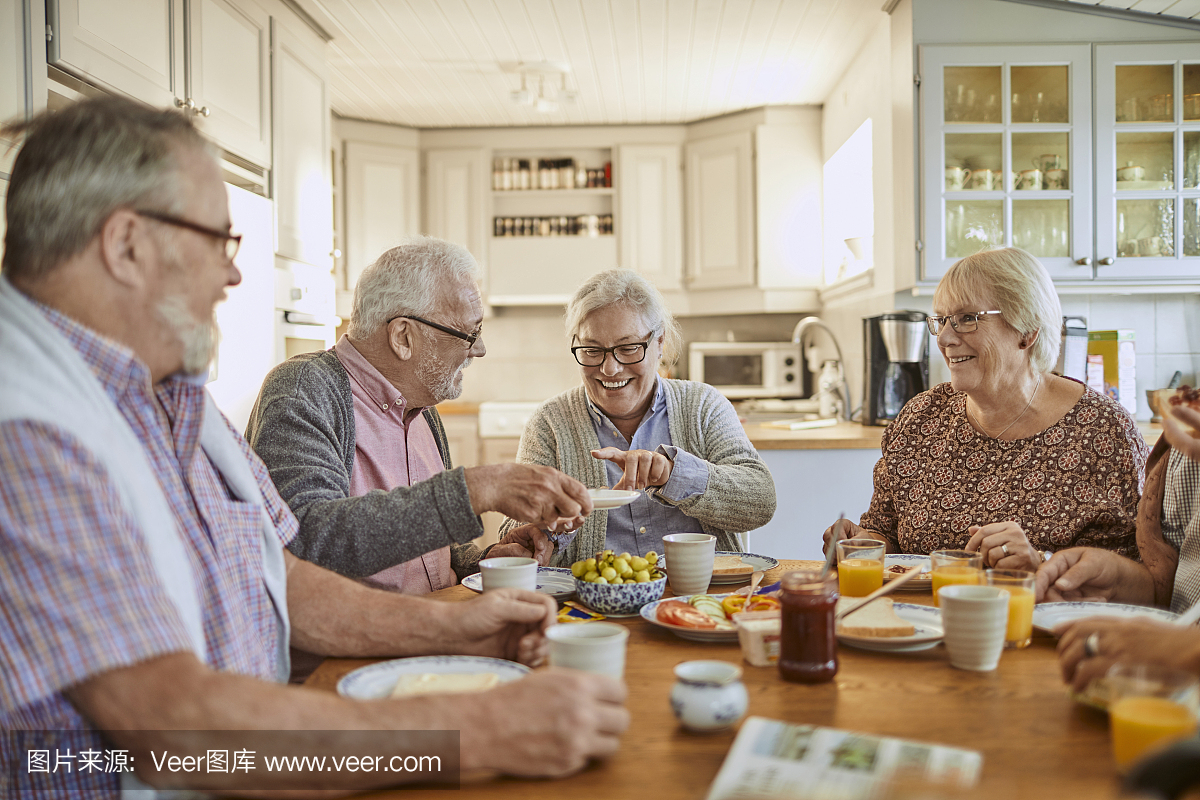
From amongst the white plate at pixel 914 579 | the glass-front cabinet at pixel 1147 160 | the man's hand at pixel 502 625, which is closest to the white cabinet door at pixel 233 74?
the man's hand at pixel 502 625

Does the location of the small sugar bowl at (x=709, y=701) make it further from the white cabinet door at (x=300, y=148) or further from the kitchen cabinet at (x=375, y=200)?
the kitchen cabinet at (x=375, y=200)

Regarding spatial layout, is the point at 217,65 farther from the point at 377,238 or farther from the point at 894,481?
the point at 894,481

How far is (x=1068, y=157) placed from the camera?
10.4 ft

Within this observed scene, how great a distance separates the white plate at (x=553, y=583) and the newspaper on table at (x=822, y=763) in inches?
24.1

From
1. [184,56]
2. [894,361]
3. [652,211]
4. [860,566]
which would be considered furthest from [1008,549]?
[652,211]

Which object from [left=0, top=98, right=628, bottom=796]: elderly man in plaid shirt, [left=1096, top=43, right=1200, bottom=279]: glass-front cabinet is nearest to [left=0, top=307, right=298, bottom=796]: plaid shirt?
[left=0, top=98, right=628, bottom=796]: elderly man in plaid shirt

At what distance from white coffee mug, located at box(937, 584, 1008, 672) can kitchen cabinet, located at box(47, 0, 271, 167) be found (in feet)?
5.93

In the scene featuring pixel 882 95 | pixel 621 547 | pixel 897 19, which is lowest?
pixel 621 547

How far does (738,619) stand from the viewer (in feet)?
3.75

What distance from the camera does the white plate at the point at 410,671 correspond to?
974mm

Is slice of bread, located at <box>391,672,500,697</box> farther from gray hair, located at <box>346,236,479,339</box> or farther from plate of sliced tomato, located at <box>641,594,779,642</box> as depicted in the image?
gray hair, located at <box>346,236,479,339</box>

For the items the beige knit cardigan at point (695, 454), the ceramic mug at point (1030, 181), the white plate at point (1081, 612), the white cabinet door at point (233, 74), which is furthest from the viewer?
the ceramic mug at point (1030, 181)

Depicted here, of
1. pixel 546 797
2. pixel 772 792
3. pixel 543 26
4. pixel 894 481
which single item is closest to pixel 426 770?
pixel 546 797

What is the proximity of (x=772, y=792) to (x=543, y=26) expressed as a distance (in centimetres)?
345
